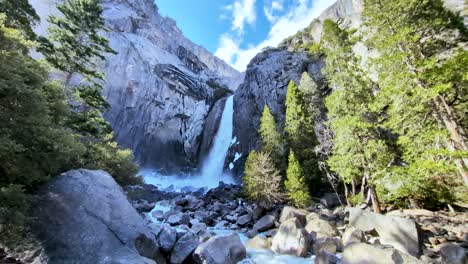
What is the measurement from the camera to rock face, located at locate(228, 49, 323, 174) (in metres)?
36.9

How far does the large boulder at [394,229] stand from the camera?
10.3 metres

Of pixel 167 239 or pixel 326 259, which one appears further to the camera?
pixel 167 239

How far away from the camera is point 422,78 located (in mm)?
10594

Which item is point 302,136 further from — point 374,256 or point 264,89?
point 374,256

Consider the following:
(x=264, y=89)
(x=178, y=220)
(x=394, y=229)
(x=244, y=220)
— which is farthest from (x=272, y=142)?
(x=264, y=89)

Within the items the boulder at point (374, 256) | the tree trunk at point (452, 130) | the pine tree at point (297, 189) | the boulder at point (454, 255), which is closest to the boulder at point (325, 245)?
the boulder at point (374, 256)

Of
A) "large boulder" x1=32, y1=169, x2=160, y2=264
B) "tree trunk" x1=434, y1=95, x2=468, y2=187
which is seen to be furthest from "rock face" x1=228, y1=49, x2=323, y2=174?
"large boulder" x1=32, y1=169, x2=160, y2=264

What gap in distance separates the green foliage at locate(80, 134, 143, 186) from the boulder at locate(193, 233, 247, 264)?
7900mm

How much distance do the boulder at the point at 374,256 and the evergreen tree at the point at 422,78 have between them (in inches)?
157

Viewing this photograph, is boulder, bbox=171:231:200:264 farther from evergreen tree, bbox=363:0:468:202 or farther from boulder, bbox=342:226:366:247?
evergreen tree, bbox=363:0:468:202

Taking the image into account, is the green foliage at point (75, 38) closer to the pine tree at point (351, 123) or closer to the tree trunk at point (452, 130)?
the pine tree at point (351, 123)

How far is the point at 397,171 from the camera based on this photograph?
11523 mm

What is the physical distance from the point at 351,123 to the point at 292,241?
24.5ft

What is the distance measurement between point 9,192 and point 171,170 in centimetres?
4304
